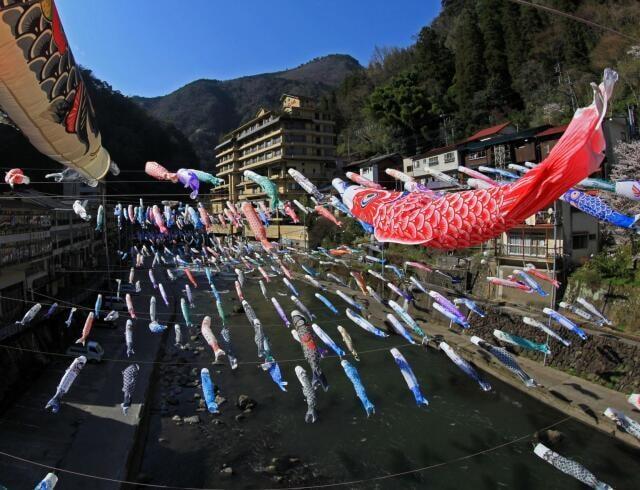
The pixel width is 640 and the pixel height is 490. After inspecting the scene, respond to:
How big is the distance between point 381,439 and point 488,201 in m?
11.1

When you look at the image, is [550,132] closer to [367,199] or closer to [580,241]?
[580,241]

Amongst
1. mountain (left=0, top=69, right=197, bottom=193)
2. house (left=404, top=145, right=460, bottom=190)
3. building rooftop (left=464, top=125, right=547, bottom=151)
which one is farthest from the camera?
mountain (left=0, top=69, right=197, bottom=193)

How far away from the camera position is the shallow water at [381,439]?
434 inches

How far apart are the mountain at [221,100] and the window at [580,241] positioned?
8548 cm

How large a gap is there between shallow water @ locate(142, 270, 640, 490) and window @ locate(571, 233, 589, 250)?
327 inches

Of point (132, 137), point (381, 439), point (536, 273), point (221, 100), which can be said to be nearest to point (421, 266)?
point (536, 273)

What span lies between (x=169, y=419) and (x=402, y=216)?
1291 cm

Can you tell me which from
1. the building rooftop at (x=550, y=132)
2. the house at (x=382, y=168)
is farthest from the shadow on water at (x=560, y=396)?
the house at (x=382, y=168)

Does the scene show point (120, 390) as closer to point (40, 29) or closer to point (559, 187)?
point (40, 29)

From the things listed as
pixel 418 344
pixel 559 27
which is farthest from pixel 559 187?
pixel 559 27

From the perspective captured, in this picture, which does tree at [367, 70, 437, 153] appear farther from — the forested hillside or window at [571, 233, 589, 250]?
window at [571, 233, 589, 250]

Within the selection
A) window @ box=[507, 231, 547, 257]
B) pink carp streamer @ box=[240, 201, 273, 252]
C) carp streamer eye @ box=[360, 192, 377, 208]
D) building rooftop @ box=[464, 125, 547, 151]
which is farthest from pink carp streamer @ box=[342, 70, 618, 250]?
building rooftop @ box=[464, 125, 547, 151]

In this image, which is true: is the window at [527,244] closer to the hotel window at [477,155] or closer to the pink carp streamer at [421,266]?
the pink carp streamer at [421,266]

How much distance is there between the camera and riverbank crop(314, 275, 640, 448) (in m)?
12.8
